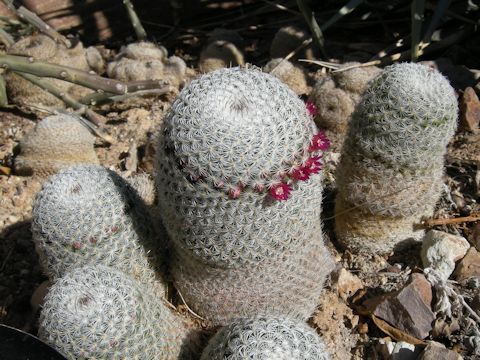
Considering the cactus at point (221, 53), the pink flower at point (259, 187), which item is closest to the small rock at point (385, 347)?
the pink flower at point (259, 187)

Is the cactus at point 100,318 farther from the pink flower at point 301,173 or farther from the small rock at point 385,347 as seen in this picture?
the small rock at point 385,347

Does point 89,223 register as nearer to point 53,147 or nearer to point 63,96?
point 53,147

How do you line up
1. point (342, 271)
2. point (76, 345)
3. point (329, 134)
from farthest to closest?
point (329, 134) < point (342, 271) < point (76, 345)

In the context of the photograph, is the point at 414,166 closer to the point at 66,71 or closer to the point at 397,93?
the point at 397,93

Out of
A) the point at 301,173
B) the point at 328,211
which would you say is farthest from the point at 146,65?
the point at 301,173

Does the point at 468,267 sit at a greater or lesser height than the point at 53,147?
lesser

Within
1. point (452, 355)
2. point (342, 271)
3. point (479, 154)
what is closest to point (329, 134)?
point (479, 154)
